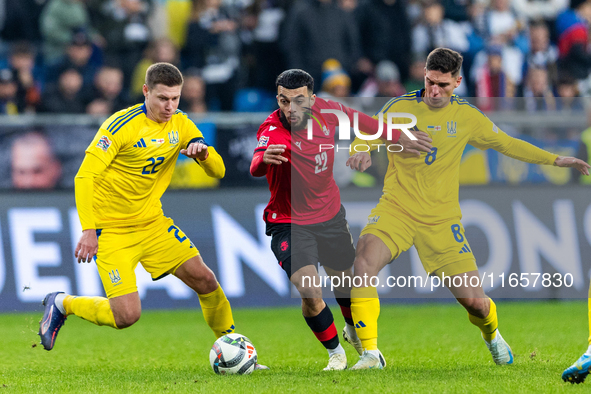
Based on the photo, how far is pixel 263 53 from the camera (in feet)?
41.0

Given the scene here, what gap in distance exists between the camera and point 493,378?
5.91 meters

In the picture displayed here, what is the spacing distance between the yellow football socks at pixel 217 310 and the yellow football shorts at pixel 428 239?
1366 mm

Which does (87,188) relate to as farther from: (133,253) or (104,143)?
(133,253)

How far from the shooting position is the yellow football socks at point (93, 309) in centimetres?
658

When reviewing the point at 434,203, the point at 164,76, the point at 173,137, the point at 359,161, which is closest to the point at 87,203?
the point at 173,137

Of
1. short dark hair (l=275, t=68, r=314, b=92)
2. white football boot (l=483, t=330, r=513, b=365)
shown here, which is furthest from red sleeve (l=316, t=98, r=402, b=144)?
white football boot (l=483, t=330, r=513, b=365)

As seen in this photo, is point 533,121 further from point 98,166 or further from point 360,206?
point 98,166

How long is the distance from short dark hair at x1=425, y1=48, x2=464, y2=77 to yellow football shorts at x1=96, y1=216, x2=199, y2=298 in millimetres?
2536

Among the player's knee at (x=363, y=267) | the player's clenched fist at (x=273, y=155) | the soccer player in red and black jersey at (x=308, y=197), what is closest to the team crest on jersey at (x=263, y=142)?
the soccer player in red and black jersey at (x=308, y=197)

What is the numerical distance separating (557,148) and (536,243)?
1.31m

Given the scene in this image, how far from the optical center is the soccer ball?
6297mm

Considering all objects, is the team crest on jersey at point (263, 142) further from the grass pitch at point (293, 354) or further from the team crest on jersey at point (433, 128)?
the grass pitch at point (293, 354)

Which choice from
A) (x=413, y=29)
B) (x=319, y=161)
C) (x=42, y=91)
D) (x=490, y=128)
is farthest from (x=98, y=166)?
(x=413, y=29)

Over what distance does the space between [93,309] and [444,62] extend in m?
3.53
